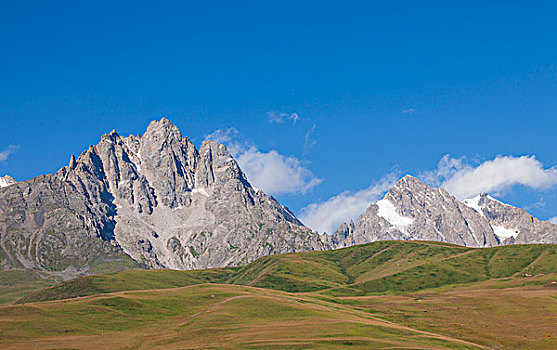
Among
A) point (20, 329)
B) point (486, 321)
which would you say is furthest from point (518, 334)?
point (20, 329)

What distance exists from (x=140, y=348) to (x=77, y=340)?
23.1 metres

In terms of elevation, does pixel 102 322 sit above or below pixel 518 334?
above

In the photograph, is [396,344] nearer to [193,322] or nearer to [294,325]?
[294,325]

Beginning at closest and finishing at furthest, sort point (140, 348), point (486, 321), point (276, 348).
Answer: point (276, 348) → point (140, 348) → point (486, 321)

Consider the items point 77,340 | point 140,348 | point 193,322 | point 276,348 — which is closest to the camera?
point 276,348

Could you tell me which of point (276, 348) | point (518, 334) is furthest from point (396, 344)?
point (518, 334)

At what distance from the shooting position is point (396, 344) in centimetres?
13862

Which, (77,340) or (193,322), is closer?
(77,340)

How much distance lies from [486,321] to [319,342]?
277 feet

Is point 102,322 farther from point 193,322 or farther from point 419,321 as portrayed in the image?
point 419,321

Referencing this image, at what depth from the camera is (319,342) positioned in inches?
5566

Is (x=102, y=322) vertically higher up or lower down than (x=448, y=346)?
higher up

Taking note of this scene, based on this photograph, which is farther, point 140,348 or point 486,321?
point 486,321

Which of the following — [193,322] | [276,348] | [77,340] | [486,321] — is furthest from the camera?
[486,321]
